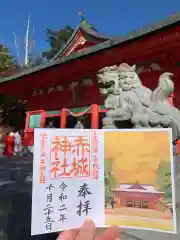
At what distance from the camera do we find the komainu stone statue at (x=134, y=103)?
200cm

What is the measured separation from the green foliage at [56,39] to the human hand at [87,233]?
24795mm

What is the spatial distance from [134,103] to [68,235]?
125cm

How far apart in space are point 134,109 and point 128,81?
0.24 meters

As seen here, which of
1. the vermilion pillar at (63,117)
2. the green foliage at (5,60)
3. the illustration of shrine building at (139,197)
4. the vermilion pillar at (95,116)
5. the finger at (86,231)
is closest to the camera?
the finger at (86,231)

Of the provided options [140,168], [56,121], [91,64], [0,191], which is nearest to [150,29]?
[91,64]

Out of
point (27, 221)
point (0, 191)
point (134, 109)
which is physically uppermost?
point (134, 109)

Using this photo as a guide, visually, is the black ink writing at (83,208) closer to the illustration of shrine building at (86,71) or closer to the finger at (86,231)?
the finger at (86,231)

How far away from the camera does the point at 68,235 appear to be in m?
1.05

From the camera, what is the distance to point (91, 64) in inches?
220

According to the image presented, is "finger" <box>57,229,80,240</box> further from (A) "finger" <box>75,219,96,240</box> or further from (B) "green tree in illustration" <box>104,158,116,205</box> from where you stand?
(B) "green tree in illustration" <box>104,158,116,205</box>

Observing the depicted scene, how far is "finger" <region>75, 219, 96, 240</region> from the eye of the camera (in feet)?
3.38

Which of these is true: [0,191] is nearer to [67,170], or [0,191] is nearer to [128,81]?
[128,81]

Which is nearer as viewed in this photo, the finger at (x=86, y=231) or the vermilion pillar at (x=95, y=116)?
the finger at (x=86, y=231)

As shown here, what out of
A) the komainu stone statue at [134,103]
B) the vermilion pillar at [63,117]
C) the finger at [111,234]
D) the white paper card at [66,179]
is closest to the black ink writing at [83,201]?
the white paper card at [66,179]
